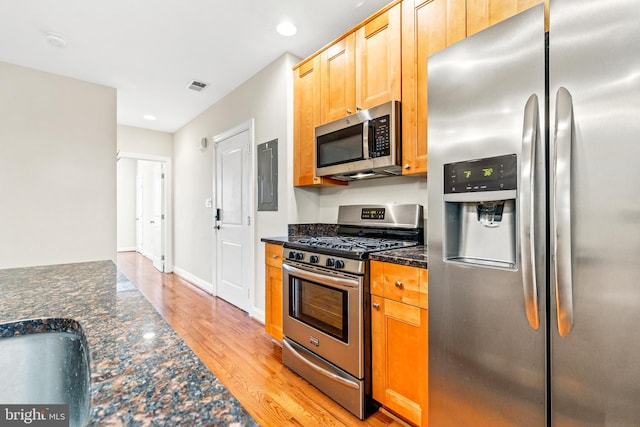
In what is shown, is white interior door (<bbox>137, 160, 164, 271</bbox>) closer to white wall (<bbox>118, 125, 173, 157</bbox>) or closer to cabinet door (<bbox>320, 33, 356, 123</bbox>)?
white wall (<bbox>118, 125, 173, 157</bbox>)

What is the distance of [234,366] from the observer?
7.32ft

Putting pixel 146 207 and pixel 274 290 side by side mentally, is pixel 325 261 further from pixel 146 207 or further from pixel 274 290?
pixel 146 207

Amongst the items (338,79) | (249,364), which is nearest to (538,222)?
(338,79)

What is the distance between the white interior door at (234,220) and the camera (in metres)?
3.37

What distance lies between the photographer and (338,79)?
2.32 metres

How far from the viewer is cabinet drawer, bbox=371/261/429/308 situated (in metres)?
1.47

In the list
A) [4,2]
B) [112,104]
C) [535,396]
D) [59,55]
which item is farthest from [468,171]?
[112,104]

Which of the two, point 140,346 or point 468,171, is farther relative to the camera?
point 468,171

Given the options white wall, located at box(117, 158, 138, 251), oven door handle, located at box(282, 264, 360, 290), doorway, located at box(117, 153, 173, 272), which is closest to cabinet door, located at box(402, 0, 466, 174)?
oven door handle, located at box(282, 264, 360, 290)

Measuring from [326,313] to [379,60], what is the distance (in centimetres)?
170

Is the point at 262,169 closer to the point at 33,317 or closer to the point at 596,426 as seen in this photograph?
the point at 33,317

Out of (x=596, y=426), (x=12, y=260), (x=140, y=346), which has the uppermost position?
(x=140, y=346)

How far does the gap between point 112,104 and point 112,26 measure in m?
1.40

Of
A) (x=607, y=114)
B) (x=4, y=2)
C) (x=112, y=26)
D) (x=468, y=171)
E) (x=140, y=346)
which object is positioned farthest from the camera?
(x=112, y=26)
